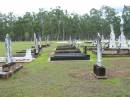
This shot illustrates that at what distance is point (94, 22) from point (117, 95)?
10257 cm

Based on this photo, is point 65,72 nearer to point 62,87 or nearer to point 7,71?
point 7,71

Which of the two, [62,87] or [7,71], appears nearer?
[62,87]

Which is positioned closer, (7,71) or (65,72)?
(7,71)

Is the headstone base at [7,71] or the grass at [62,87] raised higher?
the headstone base at [7,71]

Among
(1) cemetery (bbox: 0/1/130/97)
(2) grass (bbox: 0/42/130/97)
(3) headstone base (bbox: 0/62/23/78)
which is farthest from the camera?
(3) headstone base (bbox: 0/62/23/78)

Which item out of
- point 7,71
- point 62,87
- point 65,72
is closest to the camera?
point 62,87

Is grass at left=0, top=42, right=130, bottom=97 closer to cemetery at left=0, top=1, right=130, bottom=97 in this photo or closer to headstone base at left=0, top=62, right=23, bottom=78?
cemetery at left=0, top=1, right=130, bottom=97

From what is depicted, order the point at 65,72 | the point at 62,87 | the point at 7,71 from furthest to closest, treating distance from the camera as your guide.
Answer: the point at 65,72 < the point at 7,71 < the point at 62,87

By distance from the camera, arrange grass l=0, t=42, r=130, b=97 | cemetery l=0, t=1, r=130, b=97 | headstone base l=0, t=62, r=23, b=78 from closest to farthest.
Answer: grass l=0, t=42, r=130, b=97
cemetery l=0, t=1, r=130, b=97
headstone base l=0, t=62, r=23, b=78

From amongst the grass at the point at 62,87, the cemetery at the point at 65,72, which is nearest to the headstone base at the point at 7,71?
the cemetery at the point at 65,72

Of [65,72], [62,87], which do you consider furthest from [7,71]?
[62,87]

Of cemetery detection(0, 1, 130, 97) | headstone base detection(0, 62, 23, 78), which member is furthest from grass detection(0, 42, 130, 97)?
headstone base detection(0, 62, 23, 78)

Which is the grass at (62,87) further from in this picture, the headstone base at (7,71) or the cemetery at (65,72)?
the headstone base at (7,71)

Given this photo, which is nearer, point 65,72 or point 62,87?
point 62,87
